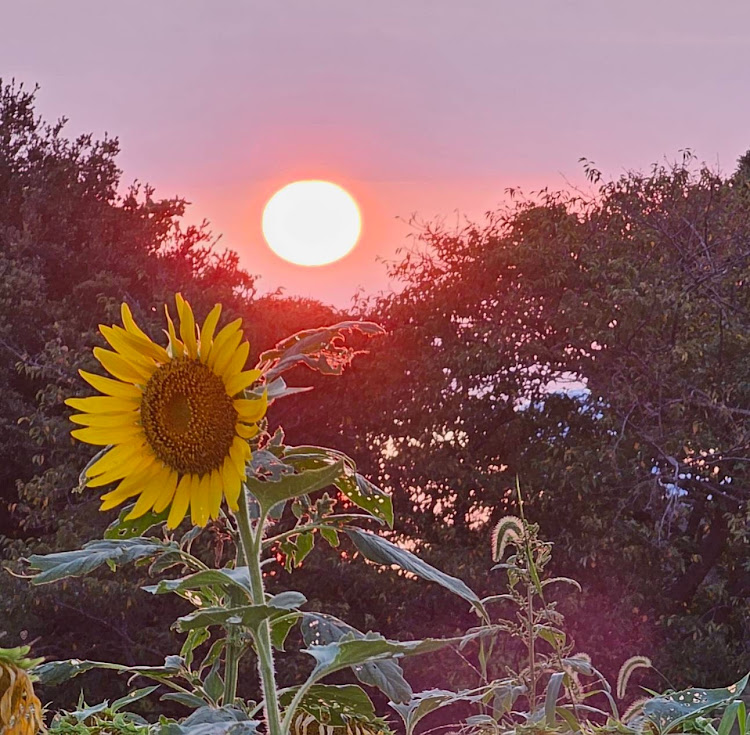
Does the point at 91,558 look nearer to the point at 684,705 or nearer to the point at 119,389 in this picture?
the point at 119,389

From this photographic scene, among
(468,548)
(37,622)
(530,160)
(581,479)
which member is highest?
(530,160)

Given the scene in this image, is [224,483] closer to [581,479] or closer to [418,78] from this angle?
[581,479]

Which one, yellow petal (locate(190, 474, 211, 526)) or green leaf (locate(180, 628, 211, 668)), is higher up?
yellow petal (locate(190, 474, 211, 526))

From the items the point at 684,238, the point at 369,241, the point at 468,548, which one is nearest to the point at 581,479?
the point at 468,548

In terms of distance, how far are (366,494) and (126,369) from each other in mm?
152

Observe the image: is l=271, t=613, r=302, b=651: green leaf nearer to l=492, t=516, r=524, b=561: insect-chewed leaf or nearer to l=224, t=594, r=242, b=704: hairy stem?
l=224, t=594, r=242, b=704: hairy stem

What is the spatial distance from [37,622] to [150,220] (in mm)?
3104

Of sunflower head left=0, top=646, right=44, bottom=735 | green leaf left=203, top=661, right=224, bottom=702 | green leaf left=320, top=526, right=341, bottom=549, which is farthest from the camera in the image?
green leaf left=203, top=661, right=224, bottom=702

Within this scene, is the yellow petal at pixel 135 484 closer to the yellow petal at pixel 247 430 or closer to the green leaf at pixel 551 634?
the yellow petal at pixel 247 430

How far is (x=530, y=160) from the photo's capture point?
6.79 metres

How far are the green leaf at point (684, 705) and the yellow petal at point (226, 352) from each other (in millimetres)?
298

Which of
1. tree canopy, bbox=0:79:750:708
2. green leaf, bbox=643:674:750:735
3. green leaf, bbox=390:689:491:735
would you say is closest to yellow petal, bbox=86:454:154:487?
green leaf, bbox=390:689:491:735

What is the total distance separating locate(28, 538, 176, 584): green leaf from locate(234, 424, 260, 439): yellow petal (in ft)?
0.40

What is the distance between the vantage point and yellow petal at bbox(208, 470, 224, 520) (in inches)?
20.6
